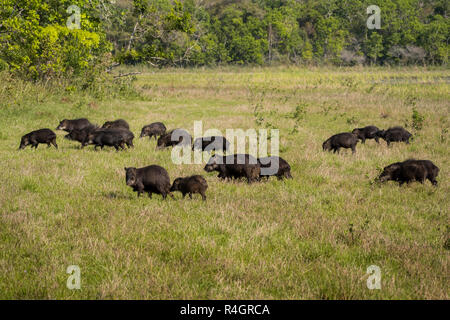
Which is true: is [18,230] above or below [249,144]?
below

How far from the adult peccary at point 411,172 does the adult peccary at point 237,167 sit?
9.86 ft

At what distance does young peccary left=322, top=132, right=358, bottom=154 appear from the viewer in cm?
1259

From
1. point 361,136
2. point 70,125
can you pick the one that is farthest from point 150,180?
point 361,136

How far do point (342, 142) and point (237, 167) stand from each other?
16.0 feet

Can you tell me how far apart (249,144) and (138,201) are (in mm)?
7070

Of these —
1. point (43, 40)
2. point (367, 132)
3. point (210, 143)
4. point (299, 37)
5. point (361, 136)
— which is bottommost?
point (210, 143)

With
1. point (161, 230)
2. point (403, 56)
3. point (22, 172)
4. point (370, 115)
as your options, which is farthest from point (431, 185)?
point (403, 56)

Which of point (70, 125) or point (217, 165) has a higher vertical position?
point (70, 125)

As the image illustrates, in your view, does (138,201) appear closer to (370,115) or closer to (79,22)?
(370,115)

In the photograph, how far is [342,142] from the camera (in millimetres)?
12656

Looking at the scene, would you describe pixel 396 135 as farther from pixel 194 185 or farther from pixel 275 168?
pixel 194 185

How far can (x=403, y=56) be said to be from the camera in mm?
77062

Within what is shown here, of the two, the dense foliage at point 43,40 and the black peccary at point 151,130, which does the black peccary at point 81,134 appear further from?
the dense foliage at point 43,40
